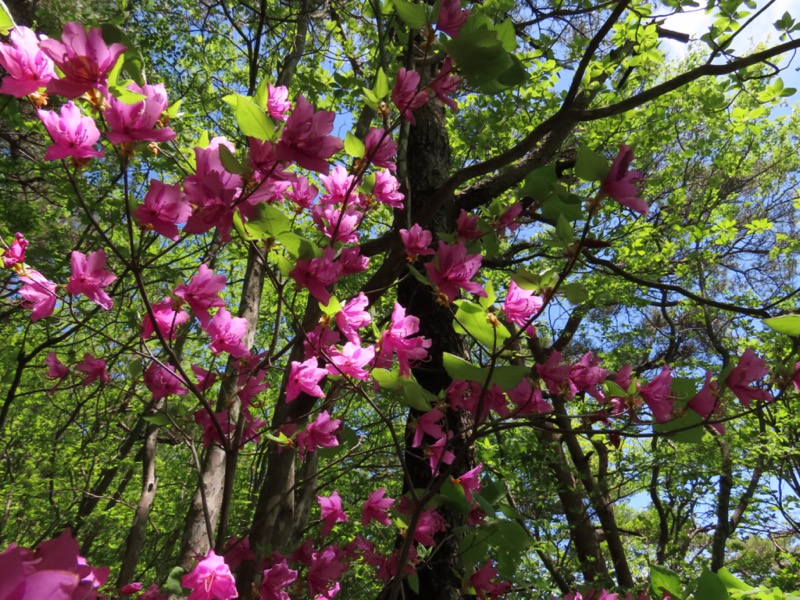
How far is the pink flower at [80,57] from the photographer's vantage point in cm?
80

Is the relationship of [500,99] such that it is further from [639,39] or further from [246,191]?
[246,191]

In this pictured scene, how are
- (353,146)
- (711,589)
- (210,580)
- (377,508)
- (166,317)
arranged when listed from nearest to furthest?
(711,589) < (210,580) < (353,146) < (166,317) < (377,508)

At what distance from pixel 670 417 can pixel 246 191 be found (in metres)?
0.99

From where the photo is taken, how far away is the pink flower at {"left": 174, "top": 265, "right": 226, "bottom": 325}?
3.84 feet

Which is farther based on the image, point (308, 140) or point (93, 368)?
point (93, 368)

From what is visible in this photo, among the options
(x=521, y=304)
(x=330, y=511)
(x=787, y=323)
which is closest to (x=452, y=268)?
(x=521, y=304)

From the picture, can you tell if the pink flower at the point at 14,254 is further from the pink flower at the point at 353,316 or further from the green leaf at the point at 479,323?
the green leaf at the point at 479,323

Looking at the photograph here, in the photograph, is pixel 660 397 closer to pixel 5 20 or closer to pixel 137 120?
pixel 137 120

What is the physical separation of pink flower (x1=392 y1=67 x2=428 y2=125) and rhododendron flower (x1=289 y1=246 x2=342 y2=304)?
0.42 m

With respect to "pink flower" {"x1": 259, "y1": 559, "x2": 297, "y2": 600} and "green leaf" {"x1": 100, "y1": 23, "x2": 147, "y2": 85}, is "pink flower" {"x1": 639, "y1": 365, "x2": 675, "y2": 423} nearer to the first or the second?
"pink flower" {"x1": 259, "y1": 559, "x2": 297, "y2": 600}

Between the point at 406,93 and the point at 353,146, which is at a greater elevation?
the point at 406,93

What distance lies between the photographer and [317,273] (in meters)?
1.05

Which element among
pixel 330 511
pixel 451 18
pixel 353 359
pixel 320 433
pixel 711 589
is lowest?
pixel 711 589

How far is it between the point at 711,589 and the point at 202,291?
44.7 inches
